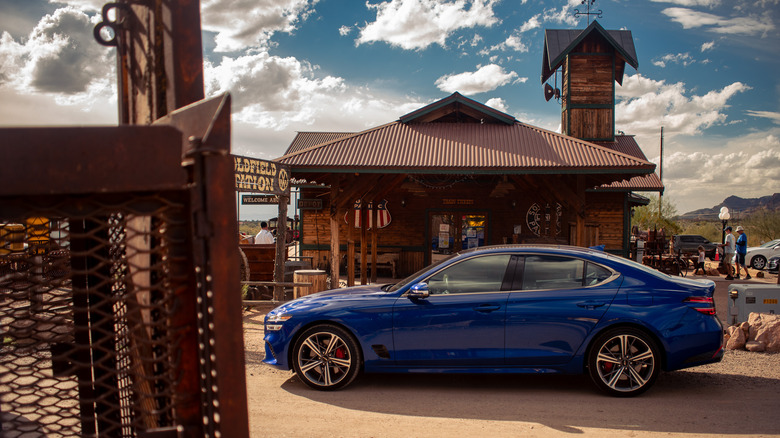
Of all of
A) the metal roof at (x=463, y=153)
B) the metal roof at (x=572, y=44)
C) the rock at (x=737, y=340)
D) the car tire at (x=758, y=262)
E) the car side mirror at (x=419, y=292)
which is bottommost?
the car tire at (x=758, y=262)

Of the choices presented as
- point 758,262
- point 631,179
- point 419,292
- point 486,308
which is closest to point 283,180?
point 419,292

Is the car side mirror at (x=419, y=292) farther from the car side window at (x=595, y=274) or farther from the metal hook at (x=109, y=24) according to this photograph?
the metal hook at (x=109, y=24)

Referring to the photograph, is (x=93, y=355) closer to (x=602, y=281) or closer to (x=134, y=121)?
(x=134, y=121)

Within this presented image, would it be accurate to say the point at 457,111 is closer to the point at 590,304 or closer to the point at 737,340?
the point at 737,340

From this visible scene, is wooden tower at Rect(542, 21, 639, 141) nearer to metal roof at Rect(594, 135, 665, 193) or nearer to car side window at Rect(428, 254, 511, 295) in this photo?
metal roof at Rect(594, 135, 665, 193)

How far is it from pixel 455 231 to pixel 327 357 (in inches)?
534

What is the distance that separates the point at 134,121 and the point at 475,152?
485 inches

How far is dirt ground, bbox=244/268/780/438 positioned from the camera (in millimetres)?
4625

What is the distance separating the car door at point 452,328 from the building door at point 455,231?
12907mm

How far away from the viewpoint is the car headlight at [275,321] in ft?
18.9

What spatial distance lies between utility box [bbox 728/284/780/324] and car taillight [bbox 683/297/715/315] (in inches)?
135

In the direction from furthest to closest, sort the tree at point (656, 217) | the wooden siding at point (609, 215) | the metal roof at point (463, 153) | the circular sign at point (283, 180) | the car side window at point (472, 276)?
the tree at point (656, 217) → the wooden siding at point (609, 215) → the metal roof at point (463, 153) → the circular sign at point (283, 180) → the car side window at point (472, 276)

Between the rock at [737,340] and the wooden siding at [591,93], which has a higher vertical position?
the wooden siding at [591,93]


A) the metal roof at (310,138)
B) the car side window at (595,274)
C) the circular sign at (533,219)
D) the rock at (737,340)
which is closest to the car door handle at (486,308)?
the car side window at (595,274)
